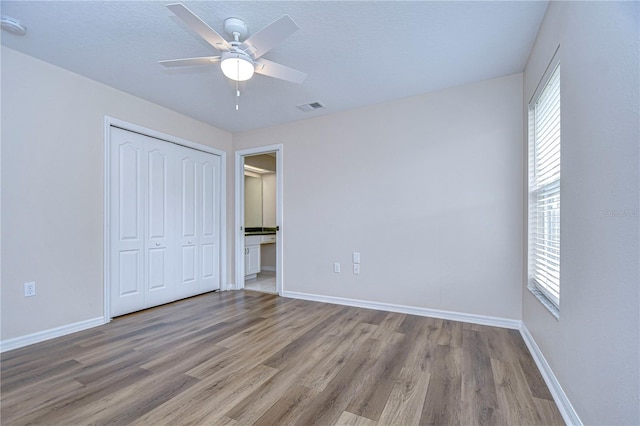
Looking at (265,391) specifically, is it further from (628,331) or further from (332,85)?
(332,85)

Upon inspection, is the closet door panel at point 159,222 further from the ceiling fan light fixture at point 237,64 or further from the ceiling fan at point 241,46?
the ceiling fan light fixture at point 237,64

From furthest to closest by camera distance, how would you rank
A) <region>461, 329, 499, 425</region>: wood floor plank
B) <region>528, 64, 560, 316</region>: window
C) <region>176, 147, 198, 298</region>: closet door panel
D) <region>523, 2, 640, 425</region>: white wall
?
<region>176, 147, 198, 298</region>: closet door panel → <region>528, 64, 560, 316</region>: window → <region>461, 329, 499, 425</region>: wood floor plank → <region>523, 2, 640, 425</region>: white wall

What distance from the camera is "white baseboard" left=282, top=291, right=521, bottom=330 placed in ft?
9.10

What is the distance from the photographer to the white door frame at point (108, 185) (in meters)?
2.96

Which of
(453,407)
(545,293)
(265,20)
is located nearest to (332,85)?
(265,20)

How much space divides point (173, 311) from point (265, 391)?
7.04ft

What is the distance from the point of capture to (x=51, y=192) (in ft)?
8.42

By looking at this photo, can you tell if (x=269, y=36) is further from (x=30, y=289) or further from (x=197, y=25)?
(x=30, y=289)

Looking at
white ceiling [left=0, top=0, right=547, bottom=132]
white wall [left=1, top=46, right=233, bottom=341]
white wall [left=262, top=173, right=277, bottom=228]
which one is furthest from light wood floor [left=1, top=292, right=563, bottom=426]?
white wall [left=262, top=173, right=277, bottom=228]

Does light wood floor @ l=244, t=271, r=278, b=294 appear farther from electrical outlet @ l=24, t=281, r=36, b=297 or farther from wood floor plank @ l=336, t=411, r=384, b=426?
wood floor plank @ l=336, t=411, r=384, b=426

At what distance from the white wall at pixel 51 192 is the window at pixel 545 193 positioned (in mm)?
3999

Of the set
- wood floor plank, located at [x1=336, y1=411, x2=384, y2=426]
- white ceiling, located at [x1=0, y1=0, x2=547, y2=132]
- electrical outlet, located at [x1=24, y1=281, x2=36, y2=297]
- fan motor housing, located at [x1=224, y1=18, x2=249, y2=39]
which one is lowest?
wood floor plank, located at [x1=336, y1=411, x2=384, y2=426]

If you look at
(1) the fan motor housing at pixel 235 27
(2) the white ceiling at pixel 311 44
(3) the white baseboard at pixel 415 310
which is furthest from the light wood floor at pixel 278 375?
(2) the white ceiling at pixel 311 44

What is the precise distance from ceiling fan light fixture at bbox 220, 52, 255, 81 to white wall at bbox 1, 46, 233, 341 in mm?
1908
